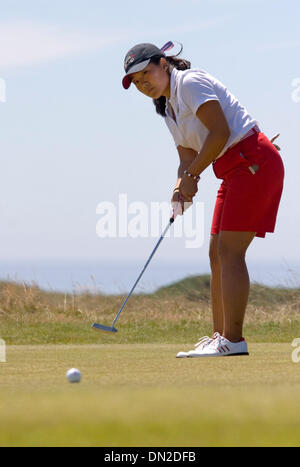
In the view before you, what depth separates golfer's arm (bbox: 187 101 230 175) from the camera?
5.12 metres

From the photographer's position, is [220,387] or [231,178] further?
[231,178]

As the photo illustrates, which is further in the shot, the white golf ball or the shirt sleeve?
the shirt sleeve

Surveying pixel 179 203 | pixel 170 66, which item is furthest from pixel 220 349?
pixel 170 66

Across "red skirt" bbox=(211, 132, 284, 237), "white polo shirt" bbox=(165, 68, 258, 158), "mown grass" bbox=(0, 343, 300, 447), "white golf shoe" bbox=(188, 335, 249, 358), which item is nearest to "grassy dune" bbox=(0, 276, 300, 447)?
"mown grass" bbox=(0, 343, 300, 447)

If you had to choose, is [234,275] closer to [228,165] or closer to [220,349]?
[220,349]

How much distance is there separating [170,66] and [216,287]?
147 cm

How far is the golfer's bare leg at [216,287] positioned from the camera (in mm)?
5633

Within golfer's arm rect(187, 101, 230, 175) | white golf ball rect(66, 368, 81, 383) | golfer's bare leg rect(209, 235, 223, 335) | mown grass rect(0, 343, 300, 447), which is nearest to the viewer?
mown grass rect(0, 343, 300, 447)

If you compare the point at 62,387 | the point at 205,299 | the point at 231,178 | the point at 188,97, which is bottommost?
the point at 205,299

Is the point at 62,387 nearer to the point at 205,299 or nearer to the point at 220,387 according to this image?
the point at 220,387

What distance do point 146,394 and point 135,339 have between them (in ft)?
18.0

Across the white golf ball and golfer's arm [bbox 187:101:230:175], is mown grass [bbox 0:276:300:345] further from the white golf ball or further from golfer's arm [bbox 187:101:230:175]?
the white golf ball

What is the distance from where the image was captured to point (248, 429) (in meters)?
2.95

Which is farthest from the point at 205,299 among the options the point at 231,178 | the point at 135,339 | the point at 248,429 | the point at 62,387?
the point at 248,429
